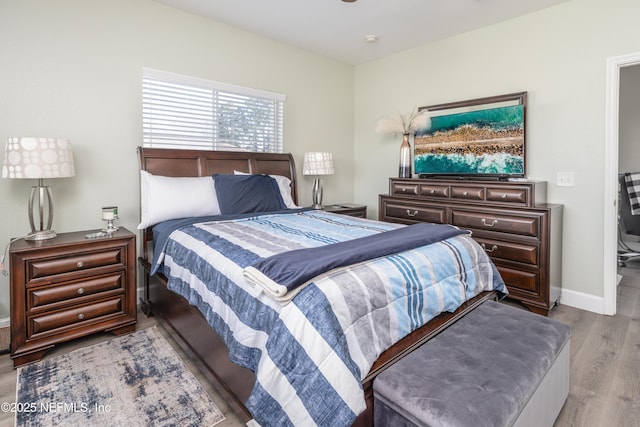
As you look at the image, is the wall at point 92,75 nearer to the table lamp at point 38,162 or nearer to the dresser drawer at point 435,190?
the table lamp at point 38,162

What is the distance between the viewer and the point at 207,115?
11.4ft

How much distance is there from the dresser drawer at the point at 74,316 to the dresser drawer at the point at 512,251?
3.08 meters

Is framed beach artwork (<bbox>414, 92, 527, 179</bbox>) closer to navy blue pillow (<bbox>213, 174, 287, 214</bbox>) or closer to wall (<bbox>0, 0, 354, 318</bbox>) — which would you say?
navy blue pillow (<bbox>213, 174, 287, 214</bbox>)

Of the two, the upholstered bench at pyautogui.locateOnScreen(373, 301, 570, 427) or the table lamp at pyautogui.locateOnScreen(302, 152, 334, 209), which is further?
the table lamp at pyautogui.locateOnScreen(302, 152, 334, 209)

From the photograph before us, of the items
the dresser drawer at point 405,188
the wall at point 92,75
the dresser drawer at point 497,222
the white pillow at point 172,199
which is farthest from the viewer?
the dresser drawer at point 405,188

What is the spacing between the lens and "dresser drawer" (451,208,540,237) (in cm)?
282

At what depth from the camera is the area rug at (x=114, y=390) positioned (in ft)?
5.45

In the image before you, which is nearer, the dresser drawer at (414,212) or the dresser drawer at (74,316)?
the dresser drawer at (74,316)

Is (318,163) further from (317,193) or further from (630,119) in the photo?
(630,119)

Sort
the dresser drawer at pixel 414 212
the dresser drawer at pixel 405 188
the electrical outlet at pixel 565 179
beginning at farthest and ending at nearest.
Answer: the dresser drawer at pixel 405 188 < the dresser drawer at pixel 414 212 < the electrical outlet at pixel 565 179

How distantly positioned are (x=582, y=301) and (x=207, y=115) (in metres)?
3.96

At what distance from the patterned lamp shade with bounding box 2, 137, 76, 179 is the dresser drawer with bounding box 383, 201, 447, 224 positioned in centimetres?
303

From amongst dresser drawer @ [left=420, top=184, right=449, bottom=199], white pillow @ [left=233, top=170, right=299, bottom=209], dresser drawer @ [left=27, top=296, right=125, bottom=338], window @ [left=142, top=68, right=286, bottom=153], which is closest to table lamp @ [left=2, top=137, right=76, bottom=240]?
dresser drawer @ [left=27, top=296, right=125, bottom=338]

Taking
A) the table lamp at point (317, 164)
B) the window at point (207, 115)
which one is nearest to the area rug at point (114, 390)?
the window at point (207, 115)
